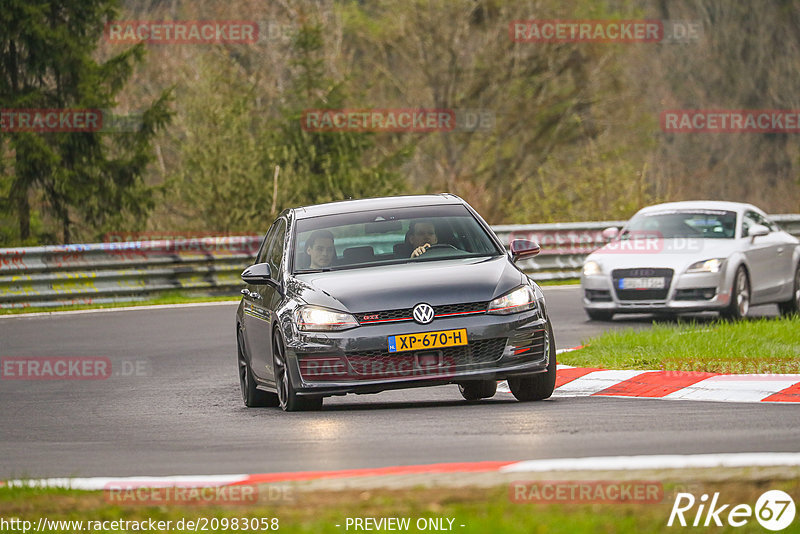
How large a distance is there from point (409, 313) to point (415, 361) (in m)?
0.33

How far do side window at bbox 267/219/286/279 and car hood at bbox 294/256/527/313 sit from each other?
31.3 inches

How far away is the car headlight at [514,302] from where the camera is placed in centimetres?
1042

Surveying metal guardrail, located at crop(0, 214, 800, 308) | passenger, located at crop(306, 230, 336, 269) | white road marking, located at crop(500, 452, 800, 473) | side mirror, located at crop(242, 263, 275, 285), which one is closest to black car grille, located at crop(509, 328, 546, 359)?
passenger, located at crop(306, 230, 336, 269)

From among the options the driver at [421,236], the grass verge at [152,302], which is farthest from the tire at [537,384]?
the grass verge at [152,302]

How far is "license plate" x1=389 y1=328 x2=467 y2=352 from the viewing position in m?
10.3

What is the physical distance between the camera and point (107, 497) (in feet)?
22.1

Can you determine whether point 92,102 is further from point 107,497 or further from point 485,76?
point 107,497

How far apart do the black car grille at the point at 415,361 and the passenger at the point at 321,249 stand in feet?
4.04

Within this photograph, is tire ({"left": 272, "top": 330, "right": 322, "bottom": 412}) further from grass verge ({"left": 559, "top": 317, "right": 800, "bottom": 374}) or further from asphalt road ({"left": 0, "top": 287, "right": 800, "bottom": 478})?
grass verge ({"left": 559, "top": 317, "right": 800, "bottom": 374})

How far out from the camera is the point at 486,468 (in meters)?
6.88

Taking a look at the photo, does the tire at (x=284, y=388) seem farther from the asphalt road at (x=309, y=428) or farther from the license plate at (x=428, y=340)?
the license plate at (x=428, y=340)

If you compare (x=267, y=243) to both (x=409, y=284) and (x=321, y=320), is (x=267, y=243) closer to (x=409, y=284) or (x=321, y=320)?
(x=321, y=320)

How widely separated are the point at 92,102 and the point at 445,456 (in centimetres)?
2601

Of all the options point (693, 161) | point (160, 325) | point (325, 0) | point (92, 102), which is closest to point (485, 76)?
point (325, 0)
